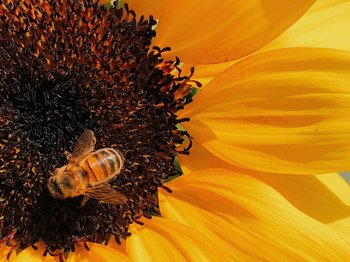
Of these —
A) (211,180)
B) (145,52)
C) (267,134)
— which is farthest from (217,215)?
(145,52)

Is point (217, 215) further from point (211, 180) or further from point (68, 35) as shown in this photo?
point (68, 35)

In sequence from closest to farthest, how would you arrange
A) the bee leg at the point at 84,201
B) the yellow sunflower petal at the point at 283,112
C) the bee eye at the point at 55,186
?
the yellow sunflower petal at the point at 283,112, the bee eye at the point at 55,186, the bee leg at the point at 84,201

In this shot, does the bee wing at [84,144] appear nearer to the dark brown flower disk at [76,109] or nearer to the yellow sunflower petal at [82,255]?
the dark brown flower disk at [76,109]

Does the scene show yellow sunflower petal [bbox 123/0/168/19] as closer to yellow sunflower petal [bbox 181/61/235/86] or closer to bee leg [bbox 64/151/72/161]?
yellow sunflower petal [bbox 181/61/235/86]

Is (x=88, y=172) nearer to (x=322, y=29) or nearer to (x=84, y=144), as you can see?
(x=84, y=144)

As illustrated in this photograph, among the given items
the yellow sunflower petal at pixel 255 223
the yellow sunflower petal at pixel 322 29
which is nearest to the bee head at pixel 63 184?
the yellow sunflower petal at pixel 255 223

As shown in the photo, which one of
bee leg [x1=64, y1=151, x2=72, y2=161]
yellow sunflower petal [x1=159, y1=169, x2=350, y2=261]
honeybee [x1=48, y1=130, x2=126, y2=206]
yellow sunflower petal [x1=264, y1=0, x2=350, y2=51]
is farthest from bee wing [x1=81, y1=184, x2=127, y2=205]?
yellow sunflower petal [x1=264, y1=0, x2=350, y2=51]
